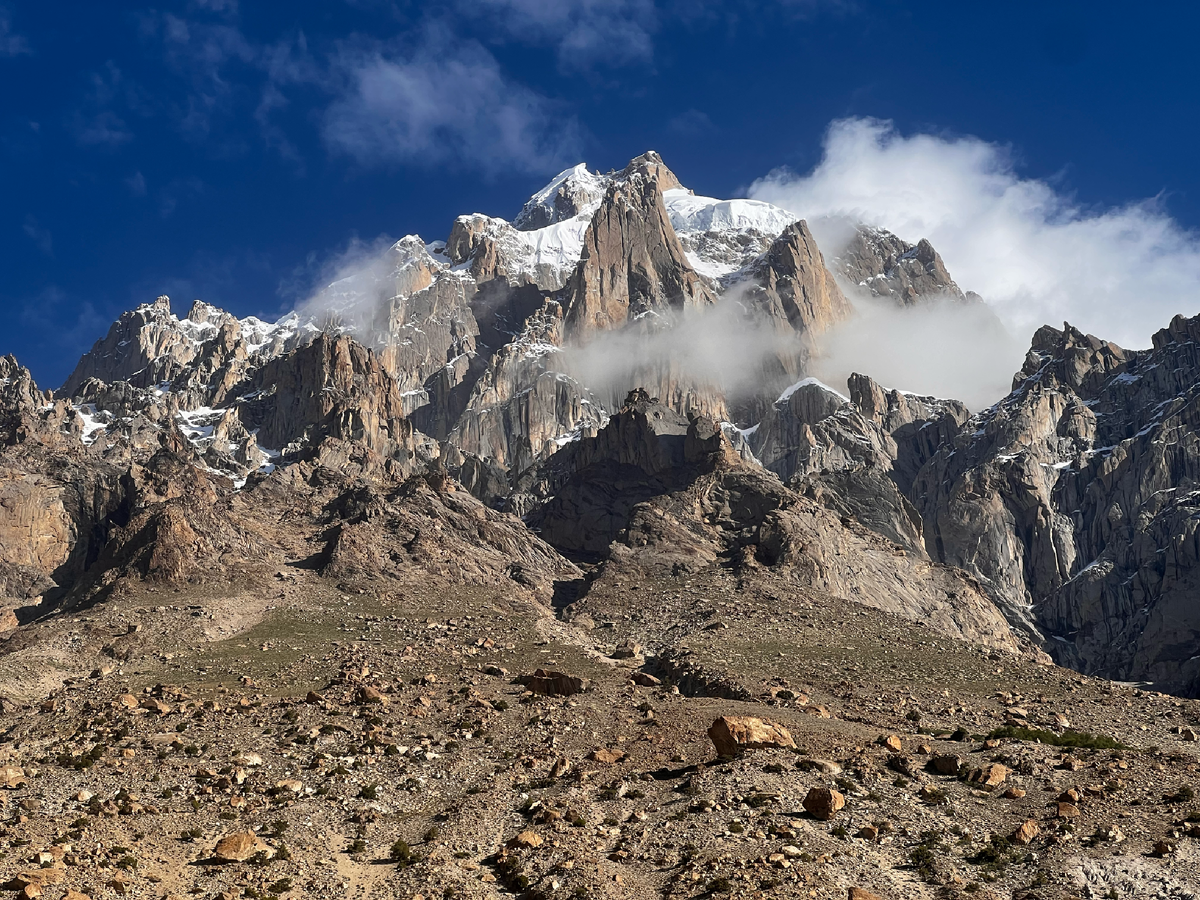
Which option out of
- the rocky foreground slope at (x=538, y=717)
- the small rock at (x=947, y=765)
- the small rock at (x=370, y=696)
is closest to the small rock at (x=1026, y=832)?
the rocky foreground slope at (x=538, y=717)

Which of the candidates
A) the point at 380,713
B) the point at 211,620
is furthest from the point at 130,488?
the point at 380,713

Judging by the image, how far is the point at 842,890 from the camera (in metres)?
39.9

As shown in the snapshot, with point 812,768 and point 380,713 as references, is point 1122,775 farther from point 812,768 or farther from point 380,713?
point 380,713

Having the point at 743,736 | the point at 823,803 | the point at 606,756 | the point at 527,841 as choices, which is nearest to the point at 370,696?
the point at 606,756

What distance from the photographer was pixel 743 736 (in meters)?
56.8

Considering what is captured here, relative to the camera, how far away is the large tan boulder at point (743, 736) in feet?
185

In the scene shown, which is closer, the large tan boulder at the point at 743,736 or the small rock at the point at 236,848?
the small rock at the point at 236,848

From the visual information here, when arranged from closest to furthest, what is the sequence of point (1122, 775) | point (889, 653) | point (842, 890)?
1. point (842, 890)
2. point (1122, 775)
3. point (889, 653)

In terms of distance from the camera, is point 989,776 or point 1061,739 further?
point 1061,739

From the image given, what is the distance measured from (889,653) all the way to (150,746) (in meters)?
71.4

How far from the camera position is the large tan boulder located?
56469 mm

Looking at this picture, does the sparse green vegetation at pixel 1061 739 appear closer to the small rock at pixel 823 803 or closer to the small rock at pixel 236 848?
the small rock at pixel 823 803

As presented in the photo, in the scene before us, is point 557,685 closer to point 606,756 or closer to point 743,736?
point 606,756

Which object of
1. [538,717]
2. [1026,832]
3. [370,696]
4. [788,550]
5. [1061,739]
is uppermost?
[788,550]
